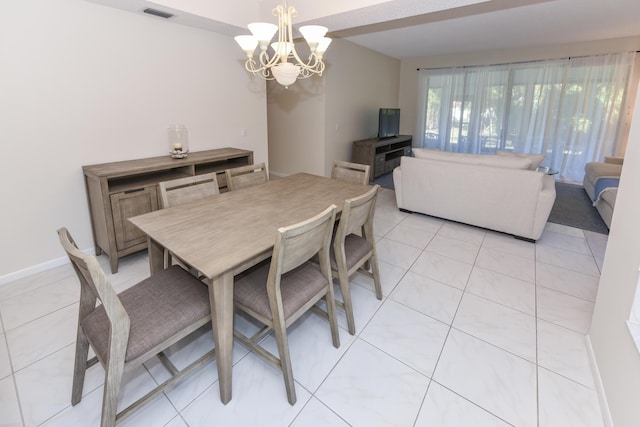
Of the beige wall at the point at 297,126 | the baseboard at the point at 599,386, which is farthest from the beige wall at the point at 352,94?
the baseboard at the point at 599,386

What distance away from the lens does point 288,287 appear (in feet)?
5.49

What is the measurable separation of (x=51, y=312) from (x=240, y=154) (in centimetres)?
214

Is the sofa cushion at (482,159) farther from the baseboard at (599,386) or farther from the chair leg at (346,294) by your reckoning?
the chair leg at (346,294)

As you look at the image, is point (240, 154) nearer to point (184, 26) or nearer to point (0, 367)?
point (184, 26)

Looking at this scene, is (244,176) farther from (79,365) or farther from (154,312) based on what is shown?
(79,365)

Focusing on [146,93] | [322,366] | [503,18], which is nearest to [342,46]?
[503,18]

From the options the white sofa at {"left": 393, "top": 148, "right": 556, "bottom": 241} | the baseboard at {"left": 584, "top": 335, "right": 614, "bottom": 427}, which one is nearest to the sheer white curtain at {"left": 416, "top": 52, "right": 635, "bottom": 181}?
the white sofa at {"left": 393, "top": 148, "right": 556, "bottom": 241}

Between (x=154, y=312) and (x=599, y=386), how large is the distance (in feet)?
7.01

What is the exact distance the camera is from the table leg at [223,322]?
4.57 feet

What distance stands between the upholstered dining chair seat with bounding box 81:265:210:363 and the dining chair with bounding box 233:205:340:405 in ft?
0.74

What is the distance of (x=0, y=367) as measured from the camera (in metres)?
1.72

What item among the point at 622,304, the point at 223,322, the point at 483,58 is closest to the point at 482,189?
the point at 622,304

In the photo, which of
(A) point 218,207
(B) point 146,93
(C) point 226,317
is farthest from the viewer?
(B) point 146,93

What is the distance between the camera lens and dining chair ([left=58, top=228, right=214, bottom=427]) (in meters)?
1.21
